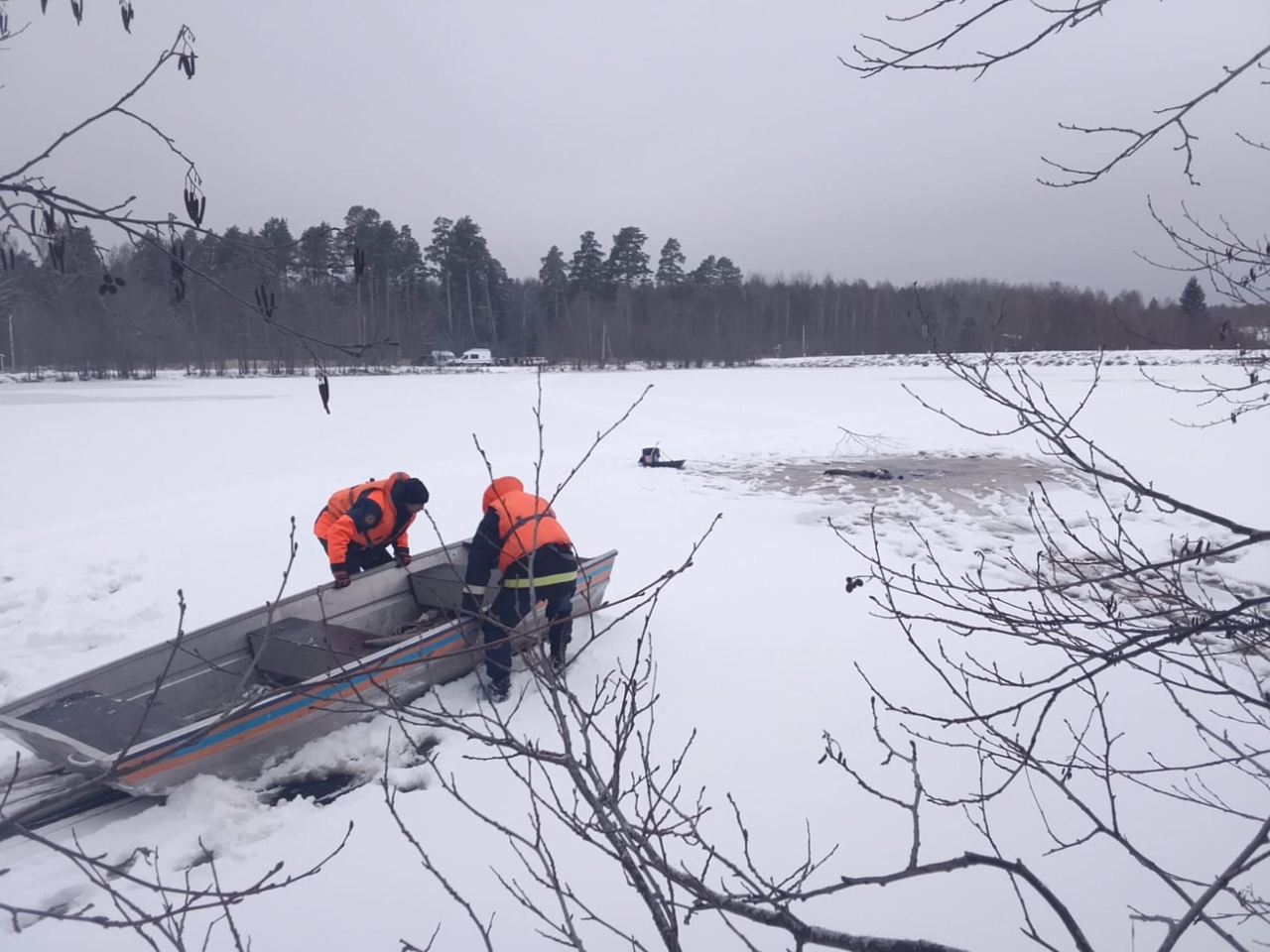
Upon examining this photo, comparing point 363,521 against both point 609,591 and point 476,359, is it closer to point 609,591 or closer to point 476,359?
point 609,591

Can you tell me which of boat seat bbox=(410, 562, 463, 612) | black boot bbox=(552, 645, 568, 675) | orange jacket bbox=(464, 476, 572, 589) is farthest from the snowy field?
boat seat bbox=(410, 562, 463, 612)

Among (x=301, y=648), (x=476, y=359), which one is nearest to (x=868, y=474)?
(x=301, y=648)

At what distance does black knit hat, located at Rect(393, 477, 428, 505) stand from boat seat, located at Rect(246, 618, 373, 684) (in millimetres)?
951

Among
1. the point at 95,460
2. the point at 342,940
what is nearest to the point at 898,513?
the point at 342,940

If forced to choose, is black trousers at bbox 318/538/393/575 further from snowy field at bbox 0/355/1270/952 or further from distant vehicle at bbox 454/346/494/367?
distant vehicle at bbox 454/346/494/367

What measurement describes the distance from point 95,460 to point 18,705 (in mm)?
10781

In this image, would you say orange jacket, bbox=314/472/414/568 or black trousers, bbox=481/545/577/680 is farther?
orange jacket, bbox=314/472/414/568

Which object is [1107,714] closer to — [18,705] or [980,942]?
[980,942]

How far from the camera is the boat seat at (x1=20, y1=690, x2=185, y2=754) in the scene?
3678 millimetres

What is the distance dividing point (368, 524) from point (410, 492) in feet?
1.37

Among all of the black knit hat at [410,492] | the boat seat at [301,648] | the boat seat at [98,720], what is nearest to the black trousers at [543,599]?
the boat seat at [301,648]

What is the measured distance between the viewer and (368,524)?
18.9ft

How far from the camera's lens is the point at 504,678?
16.5ft

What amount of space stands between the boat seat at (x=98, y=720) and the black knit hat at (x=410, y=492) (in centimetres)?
200
